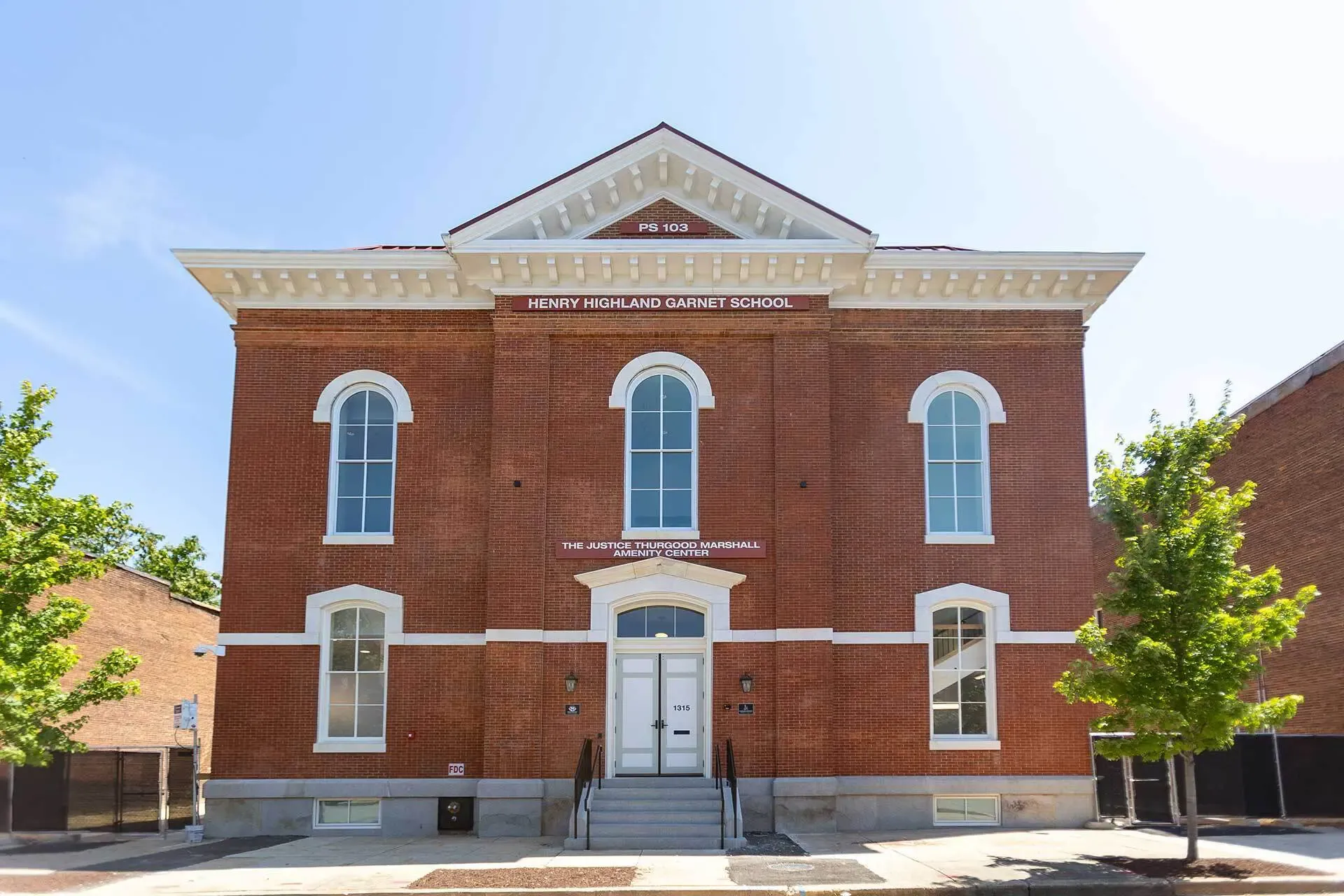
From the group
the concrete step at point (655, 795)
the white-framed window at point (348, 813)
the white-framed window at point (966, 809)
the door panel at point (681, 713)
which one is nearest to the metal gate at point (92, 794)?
the white-framed window at point (348, 813)

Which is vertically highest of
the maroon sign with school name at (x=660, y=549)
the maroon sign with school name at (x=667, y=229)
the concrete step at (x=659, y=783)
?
the maroon sign with school name at (x=667, y=229)

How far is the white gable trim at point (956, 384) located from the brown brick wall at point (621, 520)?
212 millimetres

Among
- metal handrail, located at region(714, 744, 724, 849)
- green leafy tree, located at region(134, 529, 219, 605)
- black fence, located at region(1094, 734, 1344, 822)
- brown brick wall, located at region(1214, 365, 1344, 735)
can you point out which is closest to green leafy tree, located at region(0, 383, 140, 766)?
metal handrail, located at region(714, 744, 724, 849)

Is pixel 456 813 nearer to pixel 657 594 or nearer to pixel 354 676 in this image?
pixel 354 676

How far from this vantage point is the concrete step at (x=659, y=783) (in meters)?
18.1

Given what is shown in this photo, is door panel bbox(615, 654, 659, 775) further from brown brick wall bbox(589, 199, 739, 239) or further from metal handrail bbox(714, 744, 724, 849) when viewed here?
brown brick wall bbox(589, 199, 739, 239)

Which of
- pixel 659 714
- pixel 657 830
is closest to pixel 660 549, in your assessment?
pixel 659 714

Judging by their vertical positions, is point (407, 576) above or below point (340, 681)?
above

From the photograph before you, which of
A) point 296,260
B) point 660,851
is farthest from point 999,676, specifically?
point 296,260

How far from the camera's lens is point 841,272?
1958 centimetres

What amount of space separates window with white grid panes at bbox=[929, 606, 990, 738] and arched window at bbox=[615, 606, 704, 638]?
3789mm

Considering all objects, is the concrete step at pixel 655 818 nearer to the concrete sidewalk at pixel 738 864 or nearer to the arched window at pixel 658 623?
the concrete sidewalk at pixel 738 864

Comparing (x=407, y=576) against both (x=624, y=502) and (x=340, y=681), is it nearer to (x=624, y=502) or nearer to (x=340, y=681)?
(x=340, y=681)

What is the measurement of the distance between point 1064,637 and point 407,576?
34.5ft
